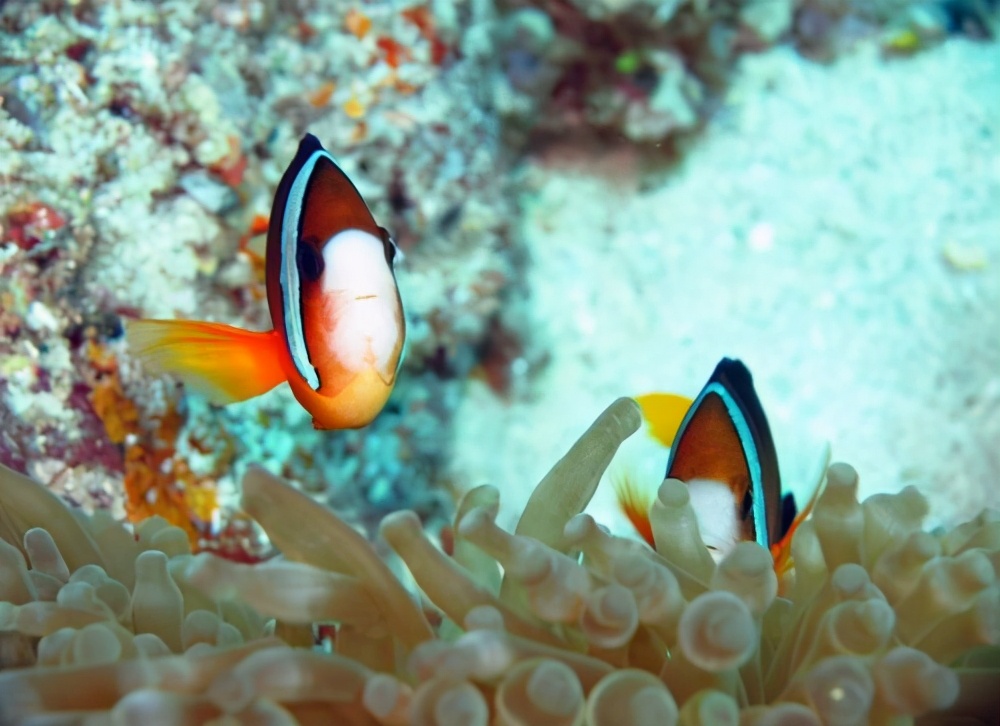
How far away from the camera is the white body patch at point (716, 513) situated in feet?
4.32

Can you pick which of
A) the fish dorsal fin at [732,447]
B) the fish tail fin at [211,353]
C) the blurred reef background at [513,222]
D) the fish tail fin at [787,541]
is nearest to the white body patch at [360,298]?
the fish tail fin at [211,353]

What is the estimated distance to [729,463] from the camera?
132 centimetres

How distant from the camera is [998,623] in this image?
32.1 inches

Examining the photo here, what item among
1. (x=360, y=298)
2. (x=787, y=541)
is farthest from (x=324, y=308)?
(x=787, y=541)

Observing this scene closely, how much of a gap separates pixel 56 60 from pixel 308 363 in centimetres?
132

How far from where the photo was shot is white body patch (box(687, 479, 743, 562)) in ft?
4.32

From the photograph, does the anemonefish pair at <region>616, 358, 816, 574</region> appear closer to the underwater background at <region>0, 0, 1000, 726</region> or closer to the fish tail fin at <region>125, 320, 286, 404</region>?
the underwater background at <region>0, 0, 1000, 726</region>

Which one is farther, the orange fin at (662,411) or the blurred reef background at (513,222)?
the blurred reef background at (513,222)

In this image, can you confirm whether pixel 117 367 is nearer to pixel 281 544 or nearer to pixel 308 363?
pixel 308 363

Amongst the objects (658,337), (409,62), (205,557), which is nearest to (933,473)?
(658,337)

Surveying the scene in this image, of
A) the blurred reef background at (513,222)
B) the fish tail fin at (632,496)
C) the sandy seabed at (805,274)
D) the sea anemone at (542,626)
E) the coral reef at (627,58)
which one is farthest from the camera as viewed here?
the coral reef at (627,58)

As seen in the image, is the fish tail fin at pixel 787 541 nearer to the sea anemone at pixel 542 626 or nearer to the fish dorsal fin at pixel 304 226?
the sea anemone at pixel 542 626

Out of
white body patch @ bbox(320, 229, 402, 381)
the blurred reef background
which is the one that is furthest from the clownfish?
the blurred reef background

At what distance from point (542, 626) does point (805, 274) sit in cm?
265
